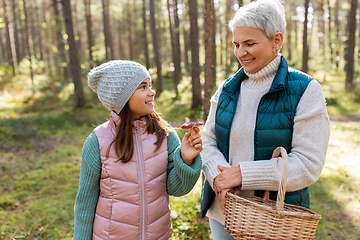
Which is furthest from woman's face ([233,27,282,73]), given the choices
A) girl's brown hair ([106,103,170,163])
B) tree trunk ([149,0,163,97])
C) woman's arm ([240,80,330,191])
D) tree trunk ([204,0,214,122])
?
tree trunk ([149,0,163,97])

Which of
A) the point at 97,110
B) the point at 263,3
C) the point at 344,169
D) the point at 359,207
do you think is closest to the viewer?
the point at 263,3

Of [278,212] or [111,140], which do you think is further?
[111,140]

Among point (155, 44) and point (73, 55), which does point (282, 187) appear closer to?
point (73, 55)

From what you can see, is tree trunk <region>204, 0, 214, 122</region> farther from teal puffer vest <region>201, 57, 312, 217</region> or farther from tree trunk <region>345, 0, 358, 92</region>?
tree trunk <region>345, 0, 358, 92</region>

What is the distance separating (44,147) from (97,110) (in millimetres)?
4575

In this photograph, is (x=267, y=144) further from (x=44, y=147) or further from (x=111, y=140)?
(x=44, y=147)

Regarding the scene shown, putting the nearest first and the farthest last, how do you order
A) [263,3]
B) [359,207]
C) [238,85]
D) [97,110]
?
[263,3]
[238,85]
[359,207]
[97,110]

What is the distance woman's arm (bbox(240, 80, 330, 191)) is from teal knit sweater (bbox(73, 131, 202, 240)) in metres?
0.46

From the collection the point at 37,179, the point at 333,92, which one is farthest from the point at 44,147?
the point at 333,92

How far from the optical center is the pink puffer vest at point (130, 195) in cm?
179

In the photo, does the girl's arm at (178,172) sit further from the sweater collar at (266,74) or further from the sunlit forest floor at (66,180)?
the sunlit forest floor at (66,180)

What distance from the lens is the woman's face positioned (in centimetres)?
156

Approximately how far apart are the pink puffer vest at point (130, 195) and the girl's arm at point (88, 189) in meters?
0.04

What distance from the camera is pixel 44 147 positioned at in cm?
788
